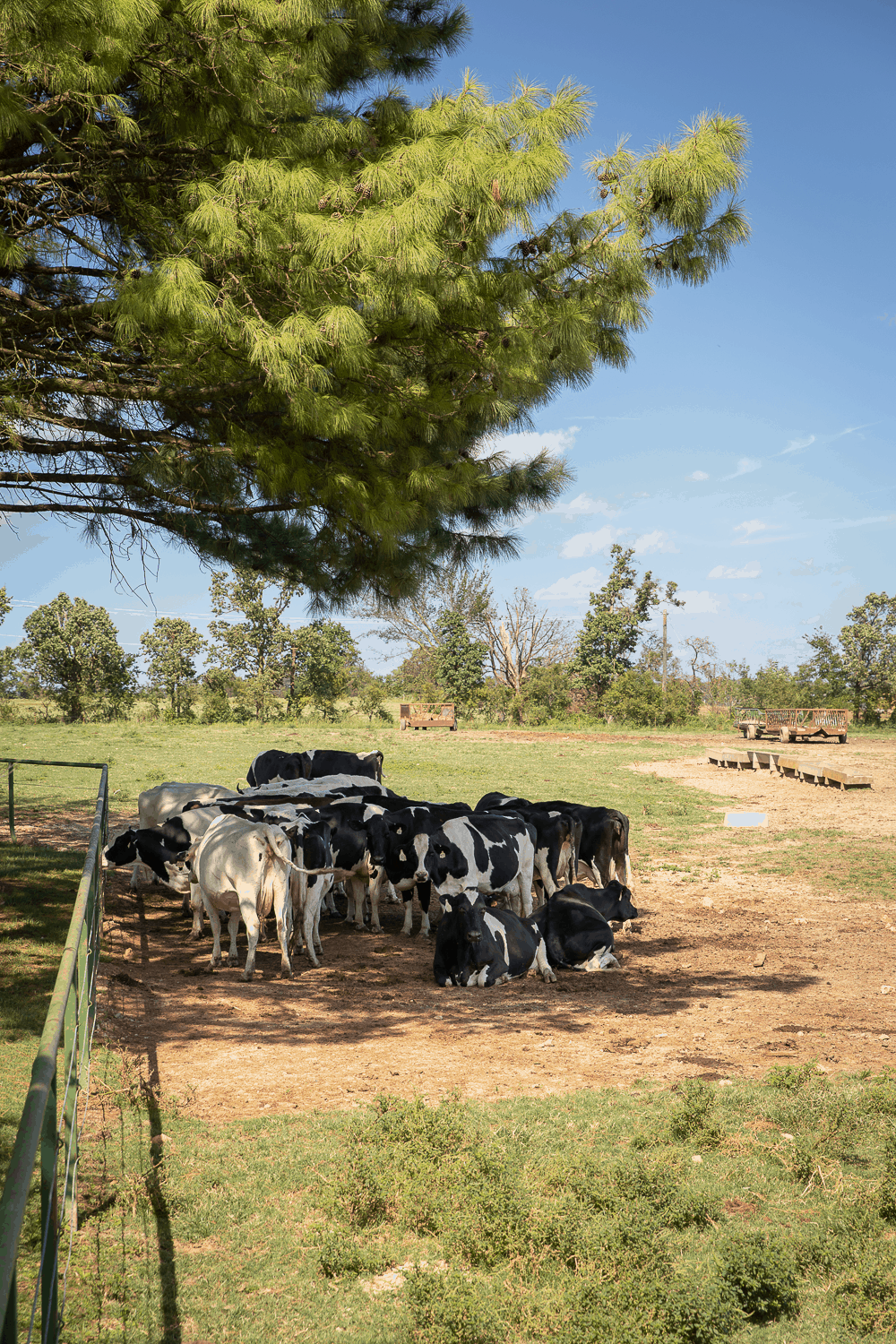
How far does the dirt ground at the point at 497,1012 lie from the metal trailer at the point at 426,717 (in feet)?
90.7

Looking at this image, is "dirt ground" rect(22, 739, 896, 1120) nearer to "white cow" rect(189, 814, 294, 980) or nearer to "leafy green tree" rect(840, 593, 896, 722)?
"white cow" rect(189, 814, 294, 980)

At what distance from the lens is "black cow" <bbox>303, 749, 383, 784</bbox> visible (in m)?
16.9

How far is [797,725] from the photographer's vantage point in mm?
37562

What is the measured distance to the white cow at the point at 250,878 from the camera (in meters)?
8.51

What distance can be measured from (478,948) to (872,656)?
40501mm

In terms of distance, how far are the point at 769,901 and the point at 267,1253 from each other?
28.3 ft

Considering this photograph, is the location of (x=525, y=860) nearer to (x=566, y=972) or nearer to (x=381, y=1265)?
(x=566, y=972)

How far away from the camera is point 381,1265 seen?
13.4ft

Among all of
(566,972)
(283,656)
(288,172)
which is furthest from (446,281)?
(283,656)

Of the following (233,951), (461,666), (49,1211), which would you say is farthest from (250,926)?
(461,666)

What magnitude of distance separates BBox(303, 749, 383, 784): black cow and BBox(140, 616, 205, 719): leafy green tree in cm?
2516

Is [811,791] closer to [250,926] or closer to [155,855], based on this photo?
[155,855]

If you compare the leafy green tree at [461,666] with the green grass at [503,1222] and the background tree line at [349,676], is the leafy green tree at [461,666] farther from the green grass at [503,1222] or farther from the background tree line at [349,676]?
the green grass at [503,1222]

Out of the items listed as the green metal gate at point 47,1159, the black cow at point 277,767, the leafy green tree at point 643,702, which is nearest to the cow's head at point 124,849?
the black cow at point 277,767
